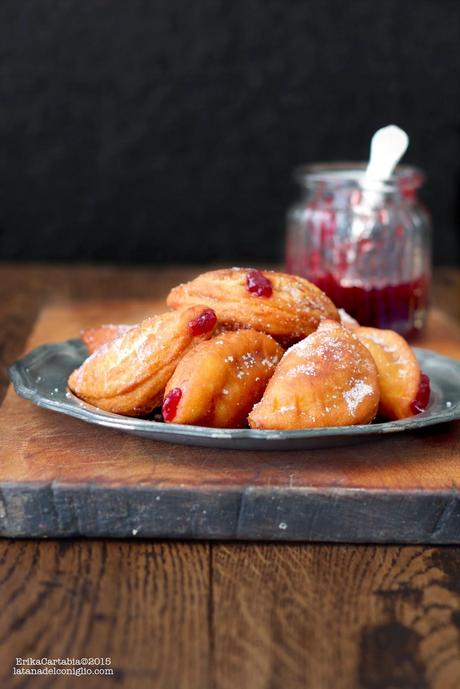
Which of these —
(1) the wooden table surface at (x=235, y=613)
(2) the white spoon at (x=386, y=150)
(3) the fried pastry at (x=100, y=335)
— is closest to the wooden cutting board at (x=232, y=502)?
(1) the wooden table surface at (x=235, y=613)

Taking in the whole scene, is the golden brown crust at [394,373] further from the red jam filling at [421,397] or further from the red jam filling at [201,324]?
the red jam filling at [201,324]

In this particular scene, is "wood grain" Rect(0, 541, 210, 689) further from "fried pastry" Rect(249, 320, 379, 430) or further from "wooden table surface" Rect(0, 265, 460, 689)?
"fried pastry" Rect(249, 320, 379, 430)

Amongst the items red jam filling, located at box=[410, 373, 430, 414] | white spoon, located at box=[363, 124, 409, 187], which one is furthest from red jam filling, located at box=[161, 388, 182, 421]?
white spoon, located at box=[363, 124, 409, 187]

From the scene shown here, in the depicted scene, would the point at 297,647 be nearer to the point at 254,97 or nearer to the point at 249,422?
the point at 249,422

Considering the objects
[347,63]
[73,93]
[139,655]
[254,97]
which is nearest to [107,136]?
Answer: [73,93]

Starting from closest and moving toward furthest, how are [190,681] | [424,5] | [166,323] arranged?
[190,681], [166,323], [424,5]

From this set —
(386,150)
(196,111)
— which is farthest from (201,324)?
(196,111)
